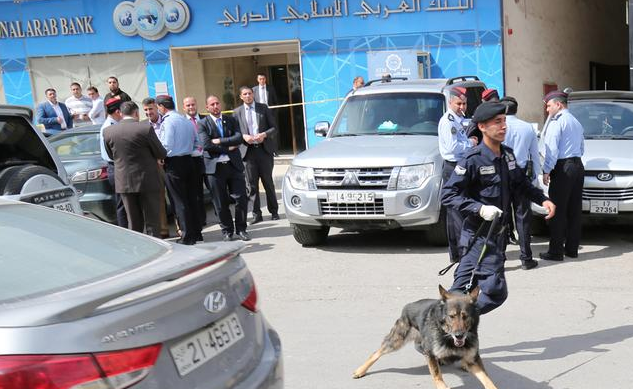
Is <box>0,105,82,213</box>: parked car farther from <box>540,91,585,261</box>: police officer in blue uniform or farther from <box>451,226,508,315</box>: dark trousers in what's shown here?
<box>540,91,585,261</box>: police officer in blue uniform

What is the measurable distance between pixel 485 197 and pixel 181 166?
4901 millimetres

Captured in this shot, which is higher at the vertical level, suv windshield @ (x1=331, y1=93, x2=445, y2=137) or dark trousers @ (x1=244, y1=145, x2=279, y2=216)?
suv windshield @ (x1=331, y1=93, x2=445, y2=137)

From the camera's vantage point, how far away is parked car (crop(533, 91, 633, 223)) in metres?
7.51

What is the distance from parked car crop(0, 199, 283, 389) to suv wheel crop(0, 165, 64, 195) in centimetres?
230

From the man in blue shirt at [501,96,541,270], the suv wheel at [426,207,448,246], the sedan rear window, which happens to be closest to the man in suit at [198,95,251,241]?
the suv wheel at [426,207,448,246]

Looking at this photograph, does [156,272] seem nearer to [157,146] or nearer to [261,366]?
[261,366]

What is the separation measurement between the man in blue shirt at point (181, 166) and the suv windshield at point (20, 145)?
213 centimetres

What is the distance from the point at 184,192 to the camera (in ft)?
28.7

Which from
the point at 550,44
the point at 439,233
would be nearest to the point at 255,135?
the point at 439,233

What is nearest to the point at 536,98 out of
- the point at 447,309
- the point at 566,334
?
the point at 566,334

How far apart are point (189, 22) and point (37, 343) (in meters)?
14.4

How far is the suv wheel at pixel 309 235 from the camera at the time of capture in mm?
8383

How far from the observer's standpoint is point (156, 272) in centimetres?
283

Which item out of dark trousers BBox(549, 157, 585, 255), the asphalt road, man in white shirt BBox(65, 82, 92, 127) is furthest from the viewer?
man in white shirt BBox(65, 82, 92, 127)
